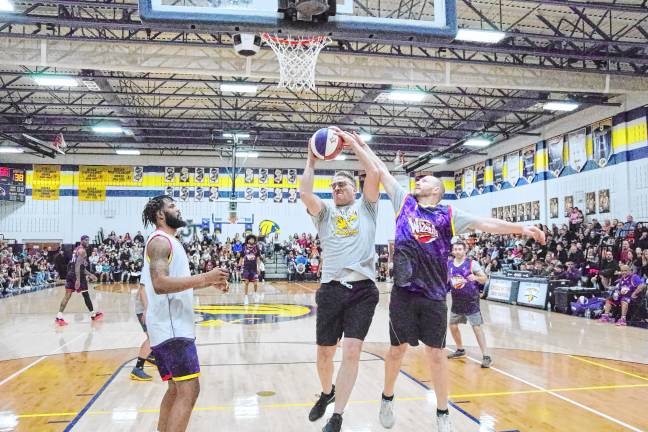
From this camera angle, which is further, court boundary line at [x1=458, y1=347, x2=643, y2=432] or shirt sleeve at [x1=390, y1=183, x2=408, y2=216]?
court boundary line at [x1=458, y1=347, x2=643, y2=432]

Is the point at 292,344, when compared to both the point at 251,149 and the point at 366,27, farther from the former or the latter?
the point at 251,149

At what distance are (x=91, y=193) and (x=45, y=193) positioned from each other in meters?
2.47

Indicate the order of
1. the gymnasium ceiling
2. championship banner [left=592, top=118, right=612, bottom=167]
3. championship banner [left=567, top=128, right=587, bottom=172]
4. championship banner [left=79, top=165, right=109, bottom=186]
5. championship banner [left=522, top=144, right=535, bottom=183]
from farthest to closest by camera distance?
championship banner [left=79, top=165, right=109, bottom=186]
championship banner [left=522, top=144, right=535, bottom=183]
championship banner [left=567, top=128, right=587, bottom=172]
championship banner [left=592, top=118, right=612, bottom=167]
the gymnasium ceiling

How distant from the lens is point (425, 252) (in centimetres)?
368

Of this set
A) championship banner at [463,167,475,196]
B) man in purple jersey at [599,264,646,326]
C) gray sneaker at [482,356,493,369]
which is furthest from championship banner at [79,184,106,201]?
gray sneaker at [482,356,493,369]

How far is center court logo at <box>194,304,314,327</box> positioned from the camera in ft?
35.0

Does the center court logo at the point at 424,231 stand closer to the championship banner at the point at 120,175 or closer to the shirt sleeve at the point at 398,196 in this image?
the shirt sleeve at the point at 398,196

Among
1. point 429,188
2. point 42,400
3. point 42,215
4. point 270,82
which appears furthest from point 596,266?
point 42,215

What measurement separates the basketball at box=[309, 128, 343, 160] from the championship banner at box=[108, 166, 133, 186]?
2745 cm

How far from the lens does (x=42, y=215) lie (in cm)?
2805

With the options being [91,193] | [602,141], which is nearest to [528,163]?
[602,141]

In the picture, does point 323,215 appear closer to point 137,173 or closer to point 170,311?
point 170,311

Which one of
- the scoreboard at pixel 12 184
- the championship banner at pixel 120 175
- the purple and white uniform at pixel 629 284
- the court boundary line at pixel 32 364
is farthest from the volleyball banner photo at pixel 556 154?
the scoreboard at pixel 12 184

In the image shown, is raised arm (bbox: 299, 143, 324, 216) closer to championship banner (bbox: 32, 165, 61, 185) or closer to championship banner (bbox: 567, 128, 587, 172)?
championship banner (bbox: 567, 128, 587, 172)
